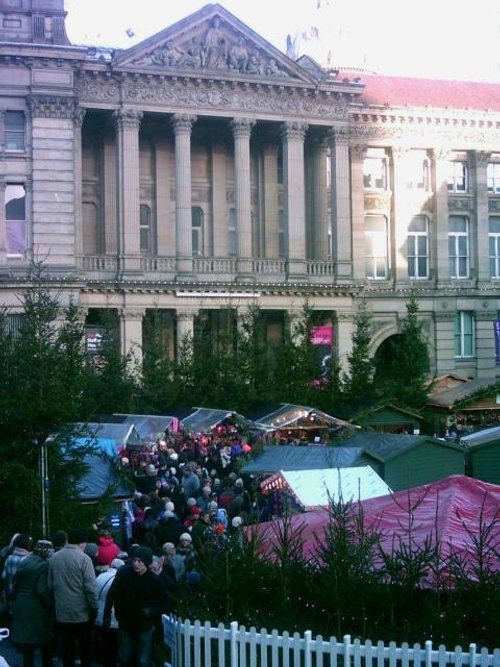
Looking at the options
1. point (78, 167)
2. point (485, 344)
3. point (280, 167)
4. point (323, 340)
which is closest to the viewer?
point (78, 167)

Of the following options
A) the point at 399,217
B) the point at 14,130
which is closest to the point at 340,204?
the point at 399,217

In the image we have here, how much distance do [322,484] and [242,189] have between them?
29512 millimetres

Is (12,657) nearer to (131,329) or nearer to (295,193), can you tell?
(131,329)

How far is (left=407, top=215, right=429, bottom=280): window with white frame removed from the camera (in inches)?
2196

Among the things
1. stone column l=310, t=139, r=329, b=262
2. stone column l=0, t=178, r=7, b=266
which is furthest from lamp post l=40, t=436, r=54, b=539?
stone column l=310, t=139, r=329, b=262

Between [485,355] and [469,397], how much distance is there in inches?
686

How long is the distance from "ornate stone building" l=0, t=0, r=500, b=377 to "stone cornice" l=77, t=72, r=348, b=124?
71mm

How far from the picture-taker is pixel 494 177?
58.1 meters

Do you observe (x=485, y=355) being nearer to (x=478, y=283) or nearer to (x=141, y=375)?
(x=478, y=283)

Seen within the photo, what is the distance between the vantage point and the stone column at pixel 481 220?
56719mm

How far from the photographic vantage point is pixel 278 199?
53.8 meters

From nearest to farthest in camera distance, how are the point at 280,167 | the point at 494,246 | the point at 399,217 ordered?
the point at 280,167
the point at 399,217
the point at 494,246

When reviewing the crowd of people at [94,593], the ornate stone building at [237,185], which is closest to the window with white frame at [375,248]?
the ornate stone building at [237,185]

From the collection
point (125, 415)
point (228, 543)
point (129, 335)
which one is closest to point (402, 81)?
point (129, 335)
